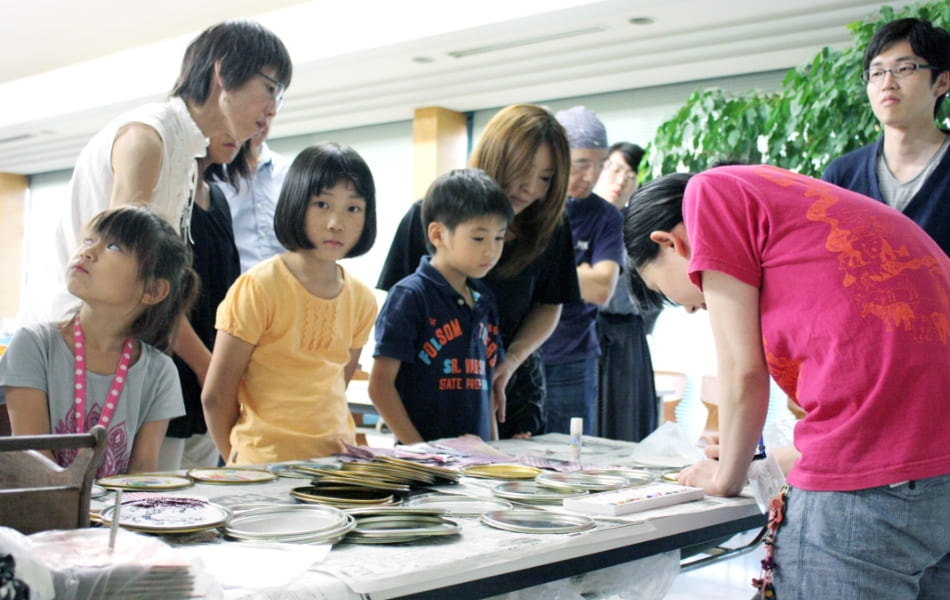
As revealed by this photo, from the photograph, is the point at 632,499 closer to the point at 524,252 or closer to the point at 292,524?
the point at 292,524

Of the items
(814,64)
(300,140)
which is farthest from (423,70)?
(814,64)

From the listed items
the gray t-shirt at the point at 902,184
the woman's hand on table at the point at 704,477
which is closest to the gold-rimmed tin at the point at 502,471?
the woman's hand on table at the point at 704,477

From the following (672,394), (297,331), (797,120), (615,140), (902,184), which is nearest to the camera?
(297,331)

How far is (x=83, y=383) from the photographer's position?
1604mm

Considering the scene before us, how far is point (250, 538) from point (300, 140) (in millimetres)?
8734

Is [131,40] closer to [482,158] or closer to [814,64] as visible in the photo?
[814,64]

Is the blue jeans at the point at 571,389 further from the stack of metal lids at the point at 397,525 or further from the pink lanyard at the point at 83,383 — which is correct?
the stack of metal lids at the point at 397,525

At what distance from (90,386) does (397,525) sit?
2.54 ft

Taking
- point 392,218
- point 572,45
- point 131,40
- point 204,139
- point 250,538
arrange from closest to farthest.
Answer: point 250,538
point 204,139
point 572,45
point 131,40
point 392,218

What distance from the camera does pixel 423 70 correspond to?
704 cm

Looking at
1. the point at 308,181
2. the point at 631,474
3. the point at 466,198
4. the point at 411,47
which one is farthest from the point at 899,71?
the point at 411,47

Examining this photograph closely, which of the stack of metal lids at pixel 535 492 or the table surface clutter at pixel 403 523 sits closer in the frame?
the table surface clutter at pixel 403 523

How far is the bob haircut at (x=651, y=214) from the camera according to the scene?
4.85ft

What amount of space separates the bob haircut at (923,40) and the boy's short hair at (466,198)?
48.9 inches
